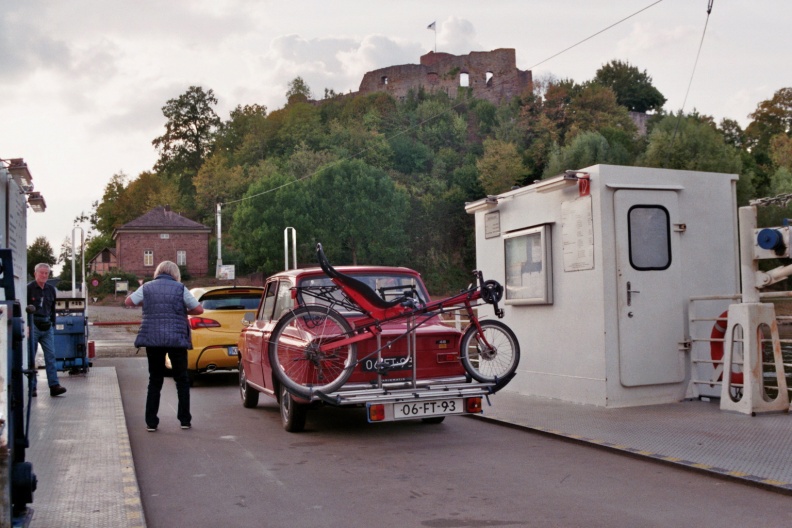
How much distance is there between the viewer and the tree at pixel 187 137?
11000cm

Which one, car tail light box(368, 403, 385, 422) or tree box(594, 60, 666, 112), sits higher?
tree box(594, 60, 666, 112)

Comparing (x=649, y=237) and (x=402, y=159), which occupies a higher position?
(x=402, y=159)

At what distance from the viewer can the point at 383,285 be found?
977 centimetres

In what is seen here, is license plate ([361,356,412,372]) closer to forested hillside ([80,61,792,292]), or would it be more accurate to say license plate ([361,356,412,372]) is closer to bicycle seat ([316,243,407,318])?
bicycle seat ([316,243,407,318])

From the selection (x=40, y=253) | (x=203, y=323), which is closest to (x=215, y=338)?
(x=203, y=323)

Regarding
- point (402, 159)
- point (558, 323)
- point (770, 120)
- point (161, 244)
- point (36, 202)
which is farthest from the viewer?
point (402, 159)

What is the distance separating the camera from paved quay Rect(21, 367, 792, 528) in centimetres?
Answer: 611

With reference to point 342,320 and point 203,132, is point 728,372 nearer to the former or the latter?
point 342,320

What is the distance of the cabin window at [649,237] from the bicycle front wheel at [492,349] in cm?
247

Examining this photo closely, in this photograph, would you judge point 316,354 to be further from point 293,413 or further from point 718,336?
point 718,336

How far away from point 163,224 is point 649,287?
91644 mm

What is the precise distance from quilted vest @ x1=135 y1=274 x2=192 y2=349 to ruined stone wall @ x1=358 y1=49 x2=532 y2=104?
123 metres

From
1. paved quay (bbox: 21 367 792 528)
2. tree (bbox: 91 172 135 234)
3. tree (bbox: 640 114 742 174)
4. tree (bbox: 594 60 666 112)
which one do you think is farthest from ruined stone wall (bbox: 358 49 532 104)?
paved quay (bbox: 21 367 792 528)

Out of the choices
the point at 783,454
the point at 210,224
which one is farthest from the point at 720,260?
the point at 210,224
